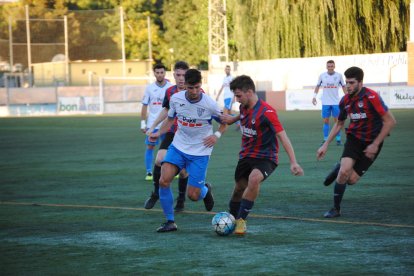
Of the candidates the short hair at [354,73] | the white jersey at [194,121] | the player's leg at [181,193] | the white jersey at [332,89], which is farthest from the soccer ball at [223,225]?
the white jersey at [332,89]

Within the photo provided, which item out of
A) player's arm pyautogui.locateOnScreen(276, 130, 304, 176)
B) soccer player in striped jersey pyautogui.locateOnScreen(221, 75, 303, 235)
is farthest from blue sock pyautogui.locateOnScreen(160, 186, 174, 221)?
player's arm pyautogui.locateOnScreen(276, 130, 304, 176)

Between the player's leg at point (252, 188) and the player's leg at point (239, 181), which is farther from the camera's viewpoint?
the player's leg at point (239, 181)

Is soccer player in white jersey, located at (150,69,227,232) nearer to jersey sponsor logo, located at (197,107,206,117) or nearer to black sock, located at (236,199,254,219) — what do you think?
jersey sponsor logo, located at (197,107,206,117)

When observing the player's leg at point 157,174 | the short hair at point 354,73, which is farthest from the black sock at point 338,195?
the player's leg at point 157,174

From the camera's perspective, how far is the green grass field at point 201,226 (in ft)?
23.7

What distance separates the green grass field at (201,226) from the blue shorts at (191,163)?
19.7 inches

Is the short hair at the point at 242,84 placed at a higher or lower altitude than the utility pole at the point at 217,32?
lower

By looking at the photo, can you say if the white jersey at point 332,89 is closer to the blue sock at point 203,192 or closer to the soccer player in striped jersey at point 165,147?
the soccer player in striped jersey at point 165,147

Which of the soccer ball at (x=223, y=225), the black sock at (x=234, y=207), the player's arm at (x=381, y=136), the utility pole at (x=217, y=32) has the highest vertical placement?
the utility pole at (x=217, y=32)

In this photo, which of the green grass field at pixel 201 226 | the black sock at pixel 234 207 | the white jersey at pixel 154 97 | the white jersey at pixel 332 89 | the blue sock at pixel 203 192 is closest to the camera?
the green grass field at pixel 201 226

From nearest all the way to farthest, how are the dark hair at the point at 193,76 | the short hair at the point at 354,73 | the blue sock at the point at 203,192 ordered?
the dark hair at the point at 193,76 → the short hair at the point at 354,73 → the blue sock at the point at 203,192

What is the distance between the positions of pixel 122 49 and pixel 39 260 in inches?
2112

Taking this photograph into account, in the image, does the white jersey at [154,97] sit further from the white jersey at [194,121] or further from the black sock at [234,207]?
the black sock at [234,207]

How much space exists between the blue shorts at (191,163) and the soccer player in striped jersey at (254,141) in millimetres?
730
